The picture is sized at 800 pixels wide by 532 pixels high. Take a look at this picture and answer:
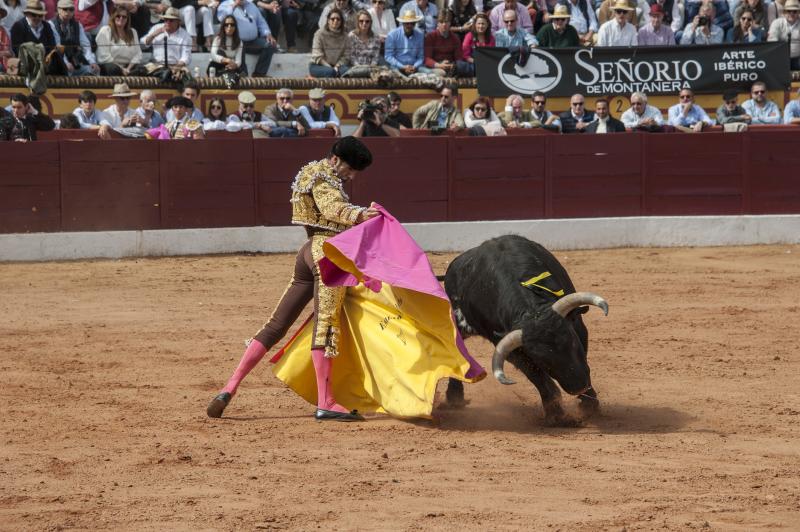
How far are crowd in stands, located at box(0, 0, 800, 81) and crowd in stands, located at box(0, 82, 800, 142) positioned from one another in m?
0.45

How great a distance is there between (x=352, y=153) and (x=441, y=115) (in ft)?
22.4

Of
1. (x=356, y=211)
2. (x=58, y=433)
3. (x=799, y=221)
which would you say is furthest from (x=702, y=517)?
(x=799, y=221)

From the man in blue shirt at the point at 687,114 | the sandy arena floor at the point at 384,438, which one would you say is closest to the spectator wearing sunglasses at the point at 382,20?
the man in blue shirt at the point at 687,114

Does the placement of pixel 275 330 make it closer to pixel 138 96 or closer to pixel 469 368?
pixel 469 368

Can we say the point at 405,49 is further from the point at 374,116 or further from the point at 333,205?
the point at 333,205

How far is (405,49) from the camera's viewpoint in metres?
12.9

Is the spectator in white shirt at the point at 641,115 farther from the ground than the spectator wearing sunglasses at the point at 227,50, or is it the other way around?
the spectator wearing sunglasses at the point at 227,50

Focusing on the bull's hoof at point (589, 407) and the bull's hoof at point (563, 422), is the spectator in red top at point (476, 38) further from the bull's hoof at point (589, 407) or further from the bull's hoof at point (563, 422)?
the bull's hoof at point (563, 422)

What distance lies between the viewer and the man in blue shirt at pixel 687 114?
1243 centimetres

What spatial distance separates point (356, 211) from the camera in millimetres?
5258

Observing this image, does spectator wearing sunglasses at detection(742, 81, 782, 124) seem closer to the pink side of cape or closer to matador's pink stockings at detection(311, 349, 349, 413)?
the pink side of cape

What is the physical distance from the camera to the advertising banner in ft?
41.6

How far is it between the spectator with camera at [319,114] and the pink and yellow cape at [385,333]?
20.8ft

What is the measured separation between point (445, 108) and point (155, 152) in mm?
2755
